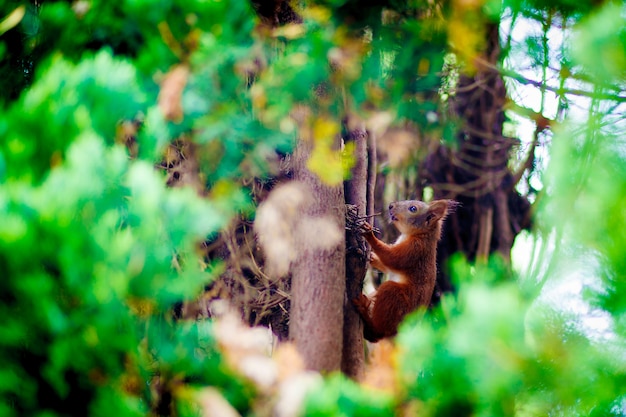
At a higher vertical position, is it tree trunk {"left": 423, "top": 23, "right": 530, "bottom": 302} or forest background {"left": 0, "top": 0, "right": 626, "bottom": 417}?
forest background {"left": 0, "top": 0, "right": 626, "bottom": 417}

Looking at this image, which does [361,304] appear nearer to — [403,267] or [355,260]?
[355,260]

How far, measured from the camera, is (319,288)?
7.97 feet

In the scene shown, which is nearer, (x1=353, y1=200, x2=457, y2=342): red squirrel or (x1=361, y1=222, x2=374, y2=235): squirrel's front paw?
(x1=361, y1=222, x2=374, y2=235): squirrel's front paw

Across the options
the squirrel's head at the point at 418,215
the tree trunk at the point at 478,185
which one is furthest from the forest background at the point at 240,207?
the tree trunk at the point at 478,185

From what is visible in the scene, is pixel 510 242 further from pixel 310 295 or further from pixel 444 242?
pixel 310 295

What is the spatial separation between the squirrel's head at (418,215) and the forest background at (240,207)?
4.54ft

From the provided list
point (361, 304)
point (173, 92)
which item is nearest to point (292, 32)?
point (173, 92)

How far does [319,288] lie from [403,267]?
144 cm

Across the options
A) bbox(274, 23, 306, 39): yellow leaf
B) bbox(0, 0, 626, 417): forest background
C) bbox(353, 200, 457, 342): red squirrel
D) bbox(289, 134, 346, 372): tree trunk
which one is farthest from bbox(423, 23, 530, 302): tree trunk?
bbox(274, 23, 306, 39): yellow leaf

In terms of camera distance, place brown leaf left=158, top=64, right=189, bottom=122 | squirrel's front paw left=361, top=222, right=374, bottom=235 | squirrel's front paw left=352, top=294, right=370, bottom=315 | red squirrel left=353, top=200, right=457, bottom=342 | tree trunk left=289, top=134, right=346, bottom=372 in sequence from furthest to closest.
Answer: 1. red squirrel left=353, top=200, right=457, bottom=342
2. squirrel's front paw left=361, top=222, right=374, bottom=235
3. squirrel's front paw left=352, top=294, right=370, bottom=315
4. tree trunk left=289, top=134, right=346, bottom=372
5. brown leaf left=158, top=64, right=189, bottom=122

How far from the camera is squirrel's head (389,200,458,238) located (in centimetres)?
410

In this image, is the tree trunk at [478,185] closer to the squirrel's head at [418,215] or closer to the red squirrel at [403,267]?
the red squirrel at [403,267]

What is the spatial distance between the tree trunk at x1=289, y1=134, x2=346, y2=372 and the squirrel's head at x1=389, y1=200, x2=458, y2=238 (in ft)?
5.10

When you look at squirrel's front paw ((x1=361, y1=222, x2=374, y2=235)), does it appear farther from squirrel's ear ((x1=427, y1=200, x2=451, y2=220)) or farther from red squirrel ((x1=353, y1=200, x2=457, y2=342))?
squirrel's ear ((x1=427, y1=200, x2=451, y2=220))
